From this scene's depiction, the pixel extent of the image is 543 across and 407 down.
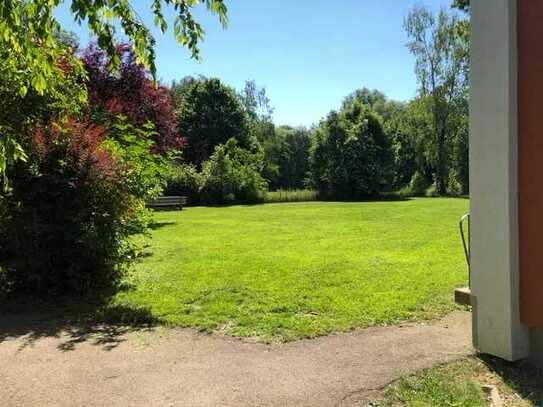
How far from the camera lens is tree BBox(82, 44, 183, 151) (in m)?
13.4

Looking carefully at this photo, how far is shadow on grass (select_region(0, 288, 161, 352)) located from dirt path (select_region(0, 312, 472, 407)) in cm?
3

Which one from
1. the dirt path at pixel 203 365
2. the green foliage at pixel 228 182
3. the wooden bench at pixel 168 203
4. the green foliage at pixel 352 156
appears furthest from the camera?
the green foliage at pixel 352 156

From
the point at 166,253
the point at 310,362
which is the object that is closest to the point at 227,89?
the point at 166,253

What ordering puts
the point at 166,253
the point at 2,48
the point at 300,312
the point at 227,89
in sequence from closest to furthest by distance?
the point at 2,48
the point at 300,312
the point at 166,253
the point at 227,89

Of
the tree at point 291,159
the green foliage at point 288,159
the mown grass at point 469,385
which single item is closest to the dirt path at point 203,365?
the mown grass at point 469,385

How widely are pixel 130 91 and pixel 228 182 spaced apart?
1404 cm

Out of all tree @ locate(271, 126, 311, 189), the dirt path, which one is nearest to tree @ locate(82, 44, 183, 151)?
the dirt path

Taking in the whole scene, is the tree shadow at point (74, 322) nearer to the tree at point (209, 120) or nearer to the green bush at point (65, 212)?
the green bush at point (65, 212)

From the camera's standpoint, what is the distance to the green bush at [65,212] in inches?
248

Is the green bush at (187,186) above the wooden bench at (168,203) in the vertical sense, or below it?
above

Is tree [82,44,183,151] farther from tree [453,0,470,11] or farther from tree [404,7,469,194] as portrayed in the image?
tree [404,7,469,194]

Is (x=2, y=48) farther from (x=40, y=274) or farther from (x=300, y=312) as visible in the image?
(x=300, y=312)

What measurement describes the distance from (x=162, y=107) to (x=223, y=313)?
33.4 ft

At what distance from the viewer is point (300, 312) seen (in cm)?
580
